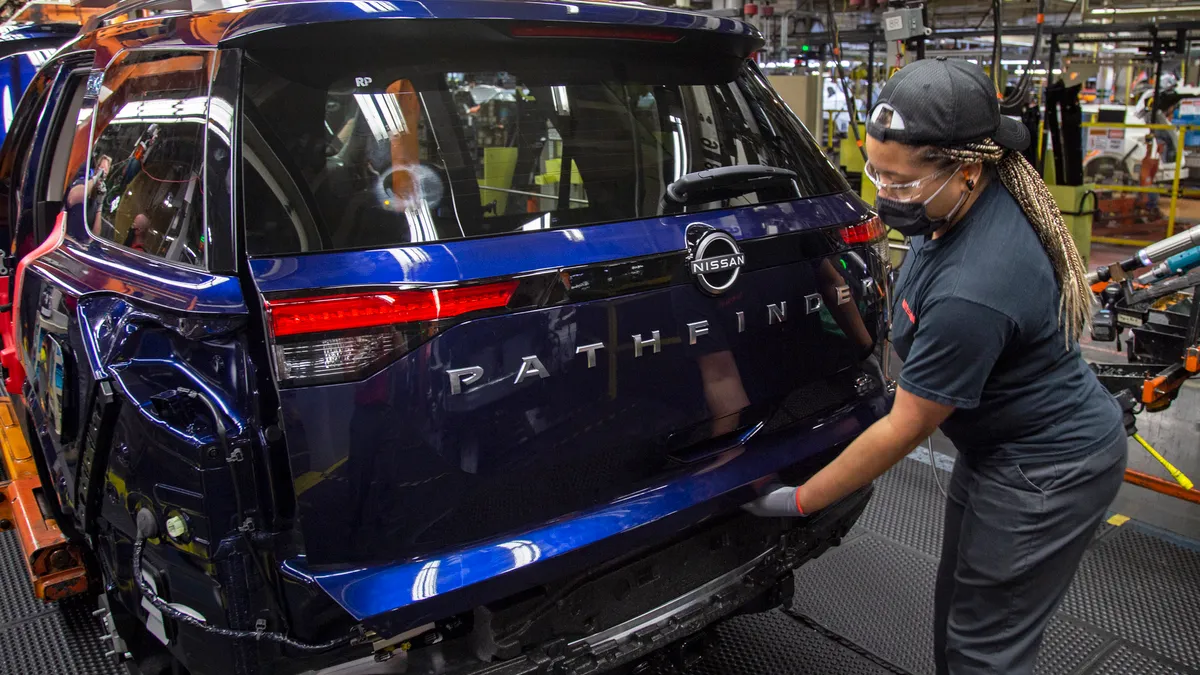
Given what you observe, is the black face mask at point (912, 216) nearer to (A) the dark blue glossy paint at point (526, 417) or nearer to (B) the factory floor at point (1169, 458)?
(A) the dark blue glossy paint at point (526, 417)

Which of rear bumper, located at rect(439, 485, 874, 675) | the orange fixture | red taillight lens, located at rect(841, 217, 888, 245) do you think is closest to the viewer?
rear bumper, located at rect(439, 485, 874, 675)

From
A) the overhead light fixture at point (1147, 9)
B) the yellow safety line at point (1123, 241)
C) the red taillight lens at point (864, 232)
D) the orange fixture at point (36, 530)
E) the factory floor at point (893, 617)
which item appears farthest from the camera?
the yellow safety line at point (1123, 241)

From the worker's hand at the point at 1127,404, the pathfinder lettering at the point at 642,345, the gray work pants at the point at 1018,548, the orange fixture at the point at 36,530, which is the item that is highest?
the pathfinder lettering at the point at 642,345

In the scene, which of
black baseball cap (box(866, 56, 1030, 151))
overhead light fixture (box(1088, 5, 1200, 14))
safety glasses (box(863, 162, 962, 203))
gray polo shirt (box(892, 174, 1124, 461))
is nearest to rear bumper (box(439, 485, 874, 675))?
gray polo shirt (box(892, 174, 1124, 461))

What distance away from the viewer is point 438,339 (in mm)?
1690

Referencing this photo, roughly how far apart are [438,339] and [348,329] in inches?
6.5

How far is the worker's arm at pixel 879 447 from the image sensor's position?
1.79m

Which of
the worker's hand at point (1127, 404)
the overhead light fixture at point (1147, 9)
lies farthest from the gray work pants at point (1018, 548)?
the overhead light fixture at point (1147, 9)

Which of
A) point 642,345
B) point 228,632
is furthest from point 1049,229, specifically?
point 228,632

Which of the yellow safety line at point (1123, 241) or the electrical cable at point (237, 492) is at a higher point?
the electrical cable at point (237, 492)

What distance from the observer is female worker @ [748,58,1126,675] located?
170 centimetres

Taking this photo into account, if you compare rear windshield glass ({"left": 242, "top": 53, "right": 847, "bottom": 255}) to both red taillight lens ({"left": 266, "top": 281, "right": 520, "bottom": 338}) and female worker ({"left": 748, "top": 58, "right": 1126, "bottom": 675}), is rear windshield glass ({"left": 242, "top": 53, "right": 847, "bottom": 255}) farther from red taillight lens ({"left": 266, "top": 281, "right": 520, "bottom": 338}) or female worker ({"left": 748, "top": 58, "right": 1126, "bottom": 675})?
female worker ({"left": 748, "top": 58, "right": 1126, "bottom": 675})

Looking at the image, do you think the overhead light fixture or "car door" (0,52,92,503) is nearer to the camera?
"car door" (0,52,92,503)

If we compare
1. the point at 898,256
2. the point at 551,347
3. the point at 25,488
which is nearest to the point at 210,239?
the point at 551,347
